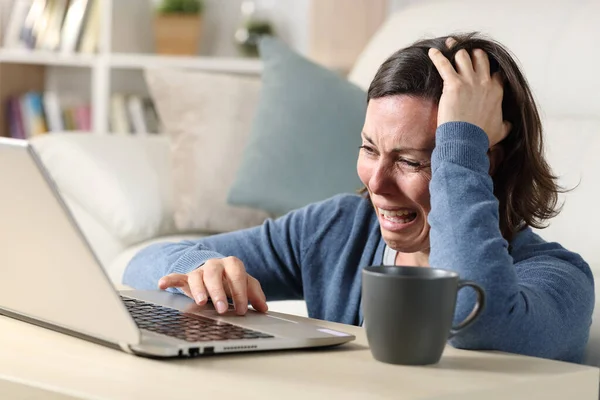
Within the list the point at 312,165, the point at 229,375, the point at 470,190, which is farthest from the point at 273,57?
the point at 229,375

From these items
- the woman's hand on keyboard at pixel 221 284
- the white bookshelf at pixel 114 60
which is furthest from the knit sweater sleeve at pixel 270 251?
the white bookshelf at pixel 114 60

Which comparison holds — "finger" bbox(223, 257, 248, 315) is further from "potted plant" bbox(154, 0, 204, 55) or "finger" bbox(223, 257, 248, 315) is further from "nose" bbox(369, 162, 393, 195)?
"potted plant" bbox(154, 0, 204, 55)

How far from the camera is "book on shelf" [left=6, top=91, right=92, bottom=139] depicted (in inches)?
152

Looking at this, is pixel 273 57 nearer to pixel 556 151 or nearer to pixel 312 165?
pixel 312 165

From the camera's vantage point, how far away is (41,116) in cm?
388

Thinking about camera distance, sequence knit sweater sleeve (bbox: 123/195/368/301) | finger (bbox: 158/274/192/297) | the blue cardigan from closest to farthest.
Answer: the blue cardigan < finger (bbox: 158/274/192/297) < knit sweater sleeve (bbox: 123/195/368/301)

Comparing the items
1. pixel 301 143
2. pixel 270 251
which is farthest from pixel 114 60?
pixel 270 251

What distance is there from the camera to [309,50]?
3.32 meters

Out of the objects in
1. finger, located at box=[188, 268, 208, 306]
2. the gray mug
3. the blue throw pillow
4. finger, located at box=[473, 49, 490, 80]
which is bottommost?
the blue throw pillow

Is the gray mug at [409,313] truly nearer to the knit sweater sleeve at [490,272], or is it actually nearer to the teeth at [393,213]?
the knit sweater sleeve at [490,272]

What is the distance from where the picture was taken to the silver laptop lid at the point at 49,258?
86 cm

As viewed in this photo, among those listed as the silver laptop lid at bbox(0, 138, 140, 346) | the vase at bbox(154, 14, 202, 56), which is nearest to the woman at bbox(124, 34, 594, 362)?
the silver laptop lid at bbox(0, 138, 140, 346)

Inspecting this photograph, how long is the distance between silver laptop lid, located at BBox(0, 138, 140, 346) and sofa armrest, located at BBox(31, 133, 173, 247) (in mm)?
1500

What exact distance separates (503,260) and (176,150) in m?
1.63
